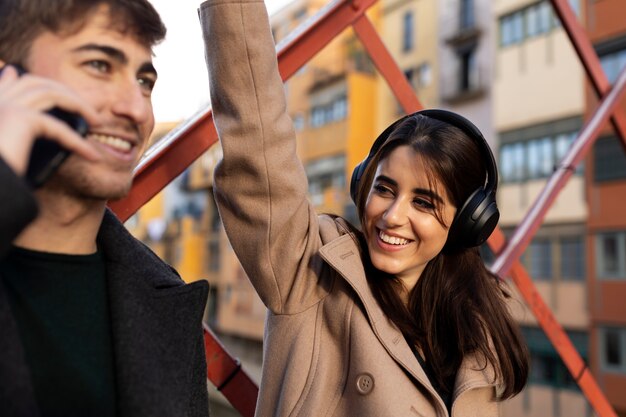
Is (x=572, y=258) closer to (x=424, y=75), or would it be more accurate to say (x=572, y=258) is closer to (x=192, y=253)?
(x=424, y=75)

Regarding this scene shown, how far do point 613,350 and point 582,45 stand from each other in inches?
376

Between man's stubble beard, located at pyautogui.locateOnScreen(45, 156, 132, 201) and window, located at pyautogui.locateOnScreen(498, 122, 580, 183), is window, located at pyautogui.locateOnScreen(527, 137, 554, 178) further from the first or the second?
man's stubble beard, located at pyautogui.locateOnScreen(45, 156, 132, 201)

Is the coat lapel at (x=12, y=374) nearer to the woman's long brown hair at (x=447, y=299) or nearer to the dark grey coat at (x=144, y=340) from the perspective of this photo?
the dark grey coat at (x=144, y=340)

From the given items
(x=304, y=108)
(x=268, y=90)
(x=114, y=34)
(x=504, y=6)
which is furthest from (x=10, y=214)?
(x=304, y=108)

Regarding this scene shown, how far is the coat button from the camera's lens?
4.17ft

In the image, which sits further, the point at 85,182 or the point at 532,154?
the point at 532,154

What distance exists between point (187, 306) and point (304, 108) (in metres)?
17.6

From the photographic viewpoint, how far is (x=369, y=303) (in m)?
1.33

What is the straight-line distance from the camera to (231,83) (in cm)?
116

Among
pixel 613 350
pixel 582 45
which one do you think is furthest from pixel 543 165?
pixel 582 45

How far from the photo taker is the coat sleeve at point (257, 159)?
1148 mm

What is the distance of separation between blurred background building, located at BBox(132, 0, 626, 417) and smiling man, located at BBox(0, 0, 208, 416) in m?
6.55

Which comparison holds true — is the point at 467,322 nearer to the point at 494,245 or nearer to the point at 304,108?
the point at 494,245

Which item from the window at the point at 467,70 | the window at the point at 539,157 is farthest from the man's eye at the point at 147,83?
the window at the point at 467,70
